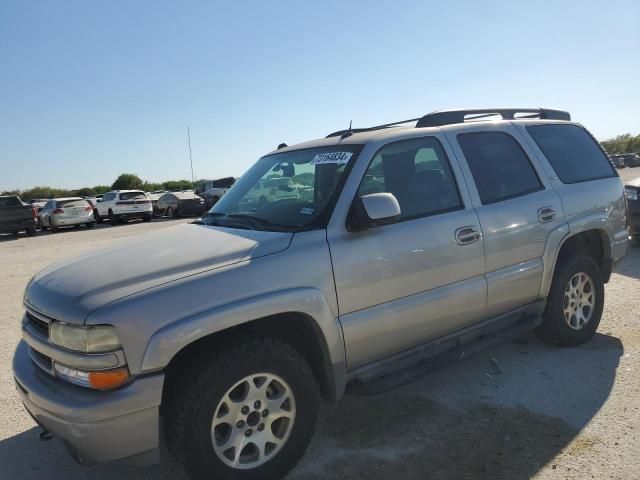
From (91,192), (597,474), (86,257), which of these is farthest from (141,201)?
(91,192)

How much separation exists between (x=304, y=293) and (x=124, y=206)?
2255cm

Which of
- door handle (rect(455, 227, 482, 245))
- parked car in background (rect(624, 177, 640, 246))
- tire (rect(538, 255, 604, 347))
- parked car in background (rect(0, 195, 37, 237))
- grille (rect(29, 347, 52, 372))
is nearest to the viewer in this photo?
grille (rect(29, 347, 52, 372))

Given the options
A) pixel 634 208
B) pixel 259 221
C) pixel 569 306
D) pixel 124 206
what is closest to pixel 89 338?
pixel 259 221

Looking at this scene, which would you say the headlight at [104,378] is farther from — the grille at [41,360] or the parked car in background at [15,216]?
the parked car in background at [15,216]

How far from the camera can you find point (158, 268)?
2672 mm

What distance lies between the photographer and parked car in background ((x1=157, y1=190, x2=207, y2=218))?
2469cm

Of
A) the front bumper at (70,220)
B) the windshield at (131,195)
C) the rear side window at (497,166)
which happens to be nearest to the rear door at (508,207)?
the rear side window at (497,166)

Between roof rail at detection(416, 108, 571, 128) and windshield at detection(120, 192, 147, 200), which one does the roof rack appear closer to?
roof rail at detection(416, 108, 571, 128)

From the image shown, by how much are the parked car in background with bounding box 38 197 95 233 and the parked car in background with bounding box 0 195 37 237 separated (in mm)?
1206

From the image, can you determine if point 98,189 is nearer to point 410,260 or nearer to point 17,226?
point 17,226

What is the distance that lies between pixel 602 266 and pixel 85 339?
4366 millimetres

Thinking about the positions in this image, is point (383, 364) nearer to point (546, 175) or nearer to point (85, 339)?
point (85, 339)

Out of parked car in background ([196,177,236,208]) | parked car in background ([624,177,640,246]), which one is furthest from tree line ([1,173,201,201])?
parked car in background ([624,177,640,246])

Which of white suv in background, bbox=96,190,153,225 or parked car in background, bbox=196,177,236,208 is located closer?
white suv in background, bbox=96,190,153,225
